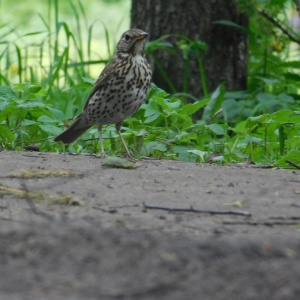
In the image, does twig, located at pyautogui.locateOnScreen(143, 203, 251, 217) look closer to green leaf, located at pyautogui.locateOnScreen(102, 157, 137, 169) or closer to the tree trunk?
green leaf, located at pyautogui.locateOnScreen(102, 157, 137, 169)

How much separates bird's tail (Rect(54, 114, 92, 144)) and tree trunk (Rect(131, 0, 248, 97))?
1.98 m

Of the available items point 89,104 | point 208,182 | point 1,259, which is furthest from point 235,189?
point 89,104

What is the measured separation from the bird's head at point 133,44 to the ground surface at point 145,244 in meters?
2.09

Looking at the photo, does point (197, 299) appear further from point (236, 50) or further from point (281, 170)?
point (236, 50)

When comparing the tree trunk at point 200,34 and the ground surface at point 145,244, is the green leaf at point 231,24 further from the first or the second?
the ground surface at point 145,244

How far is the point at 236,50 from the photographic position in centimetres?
823

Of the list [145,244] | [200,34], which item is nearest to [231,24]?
[200,34]

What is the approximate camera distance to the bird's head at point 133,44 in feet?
19.6

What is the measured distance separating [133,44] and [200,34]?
221 cm

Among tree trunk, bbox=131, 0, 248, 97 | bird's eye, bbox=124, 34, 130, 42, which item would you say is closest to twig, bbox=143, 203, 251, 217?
bird's eye, bbox=124, 34, 130, 42

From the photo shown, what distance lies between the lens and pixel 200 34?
8.12 metres

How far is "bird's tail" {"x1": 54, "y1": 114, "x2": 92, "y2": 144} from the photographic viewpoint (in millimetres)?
5961

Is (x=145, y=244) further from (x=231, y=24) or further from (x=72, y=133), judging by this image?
(x=231, y=24)

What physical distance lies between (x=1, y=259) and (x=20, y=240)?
104 millimetres
